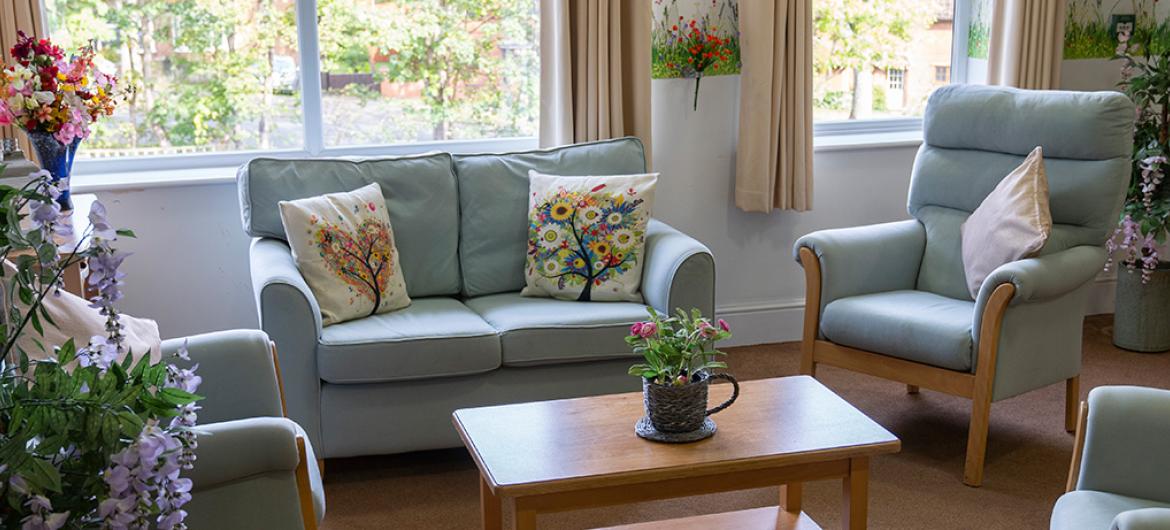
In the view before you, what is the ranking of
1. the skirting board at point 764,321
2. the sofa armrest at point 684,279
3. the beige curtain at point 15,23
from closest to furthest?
the sofa armrest at point 684,279 < the beige curtain at point 15,23 < the skirting board at point 764,321

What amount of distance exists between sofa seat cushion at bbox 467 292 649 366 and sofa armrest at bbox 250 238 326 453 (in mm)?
536

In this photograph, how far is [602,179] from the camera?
12.7ft

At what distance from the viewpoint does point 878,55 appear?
5.03 metres

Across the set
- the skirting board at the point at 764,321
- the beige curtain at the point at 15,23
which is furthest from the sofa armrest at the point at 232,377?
the skirting board at the point at 764,321

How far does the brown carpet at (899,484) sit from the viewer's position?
329cm

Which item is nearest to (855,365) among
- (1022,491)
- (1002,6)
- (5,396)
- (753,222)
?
(1022,491)

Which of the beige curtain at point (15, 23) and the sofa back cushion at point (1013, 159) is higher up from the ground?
the beige curtain at point (15, 23)

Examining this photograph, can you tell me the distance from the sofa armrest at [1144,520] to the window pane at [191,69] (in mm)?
3291

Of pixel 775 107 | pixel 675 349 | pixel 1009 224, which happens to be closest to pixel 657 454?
pixel 675 349

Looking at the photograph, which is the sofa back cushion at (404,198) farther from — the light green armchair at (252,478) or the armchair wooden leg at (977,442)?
the armchair wooden leg at (977,442)

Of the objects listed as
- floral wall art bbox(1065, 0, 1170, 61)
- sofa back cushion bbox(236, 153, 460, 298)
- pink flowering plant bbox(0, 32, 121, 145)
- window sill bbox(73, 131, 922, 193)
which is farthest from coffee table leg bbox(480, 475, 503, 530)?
floral wall art bbox(1065, 0, 1170, 61)

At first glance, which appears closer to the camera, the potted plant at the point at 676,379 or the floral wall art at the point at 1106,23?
the potted plant at the point at 676,379

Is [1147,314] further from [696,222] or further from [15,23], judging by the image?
[15,23]

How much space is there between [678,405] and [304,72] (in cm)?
230
